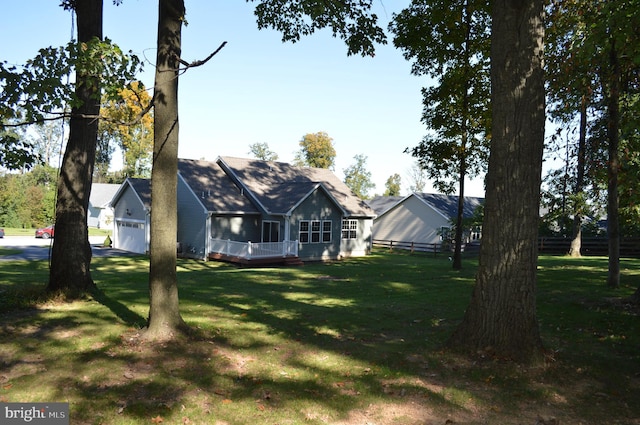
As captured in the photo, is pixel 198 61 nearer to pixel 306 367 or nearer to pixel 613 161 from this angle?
pixel 306 367

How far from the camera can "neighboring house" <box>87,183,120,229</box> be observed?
2527 inches

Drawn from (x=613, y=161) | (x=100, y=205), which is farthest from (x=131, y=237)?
(x=100, y=205)

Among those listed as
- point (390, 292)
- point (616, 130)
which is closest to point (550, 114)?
point (616, 130)

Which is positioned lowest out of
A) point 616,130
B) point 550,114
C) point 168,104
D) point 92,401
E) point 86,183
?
point 92,401

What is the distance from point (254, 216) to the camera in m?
31.2

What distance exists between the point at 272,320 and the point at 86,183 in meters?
5.74

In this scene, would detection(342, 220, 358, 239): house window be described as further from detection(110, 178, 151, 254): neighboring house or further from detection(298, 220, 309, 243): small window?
detection(110, 178, 151, 254): neighboring house

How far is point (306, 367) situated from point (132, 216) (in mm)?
30107

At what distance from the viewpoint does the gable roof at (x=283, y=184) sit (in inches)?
1223

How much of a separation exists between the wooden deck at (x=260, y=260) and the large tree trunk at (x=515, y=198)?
832 inches

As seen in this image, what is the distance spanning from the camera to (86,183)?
444 inches

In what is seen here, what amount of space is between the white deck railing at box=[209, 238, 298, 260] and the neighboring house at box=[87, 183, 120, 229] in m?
39.8

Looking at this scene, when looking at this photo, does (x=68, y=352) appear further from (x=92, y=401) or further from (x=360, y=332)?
(x=360, y=332)

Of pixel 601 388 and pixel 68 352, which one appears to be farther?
pixel 68 352
